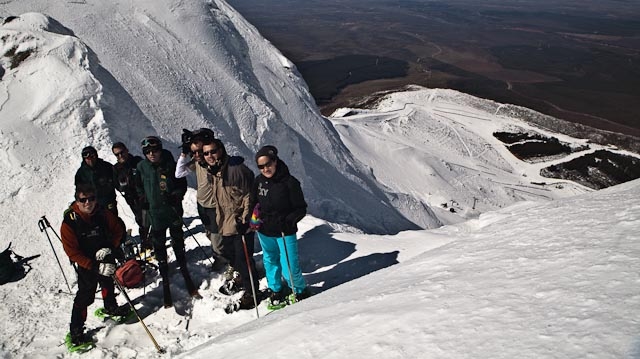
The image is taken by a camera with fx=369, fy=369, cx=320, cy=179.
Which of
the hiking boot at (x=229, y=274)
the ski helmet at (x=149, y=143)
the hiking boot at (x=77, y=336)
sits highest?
the ski helmet at (x=149, y=143)

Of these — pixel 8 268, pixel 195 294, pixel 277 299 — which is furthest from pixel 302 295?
pixel 8 268

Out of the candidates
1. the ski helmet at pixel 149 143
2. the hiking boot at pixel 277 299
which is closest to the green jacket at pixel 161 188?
the ski helmet at pixel 149 143

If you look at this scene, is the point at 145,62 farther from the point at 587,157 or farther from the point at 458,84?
the point at 458,84

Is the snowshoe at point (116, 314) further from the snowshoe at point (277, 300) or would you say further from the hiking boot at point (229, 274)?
the snowshoe at point (277, 300)

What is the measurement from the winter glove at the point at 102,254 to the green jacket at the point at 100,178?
5.84 ft

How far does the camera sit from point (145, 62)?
12094mm

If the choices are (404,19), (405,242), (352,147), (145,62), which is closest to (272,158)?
(405,242)

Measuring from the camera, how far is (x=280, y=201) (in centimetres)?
463

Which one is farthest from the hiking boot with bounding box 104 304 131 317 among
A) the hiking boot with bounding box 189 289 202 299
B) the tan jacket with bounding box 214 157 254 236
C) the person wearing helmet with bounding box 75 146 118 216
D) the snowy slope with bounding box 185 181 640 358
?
the snowy slope with bounding box 185 181 640 358

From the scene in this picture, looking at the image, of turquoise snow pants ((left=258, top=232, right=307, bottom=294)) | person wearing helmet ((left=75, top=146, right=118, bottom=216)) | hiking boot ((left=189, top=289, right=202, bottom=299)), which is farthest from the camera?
person wearing helmet ((left=75, top=146, right=118, bottom=216))

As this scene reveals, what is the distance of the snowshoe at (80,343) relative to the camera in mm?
4609

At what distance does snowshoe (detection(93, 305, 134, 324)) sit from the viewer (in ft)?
16.5

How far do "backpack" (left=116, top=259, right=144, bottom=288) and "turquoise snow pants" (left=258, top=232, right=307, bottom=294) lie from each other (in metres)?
1.56

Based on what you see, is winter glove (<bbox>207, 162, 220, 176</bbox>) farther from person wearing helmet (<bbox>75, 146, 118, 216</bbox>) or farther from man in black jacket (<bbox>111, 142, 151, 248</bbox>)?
person wearing helmet (<bbox>75, 146, 118, 216</bbox>)
